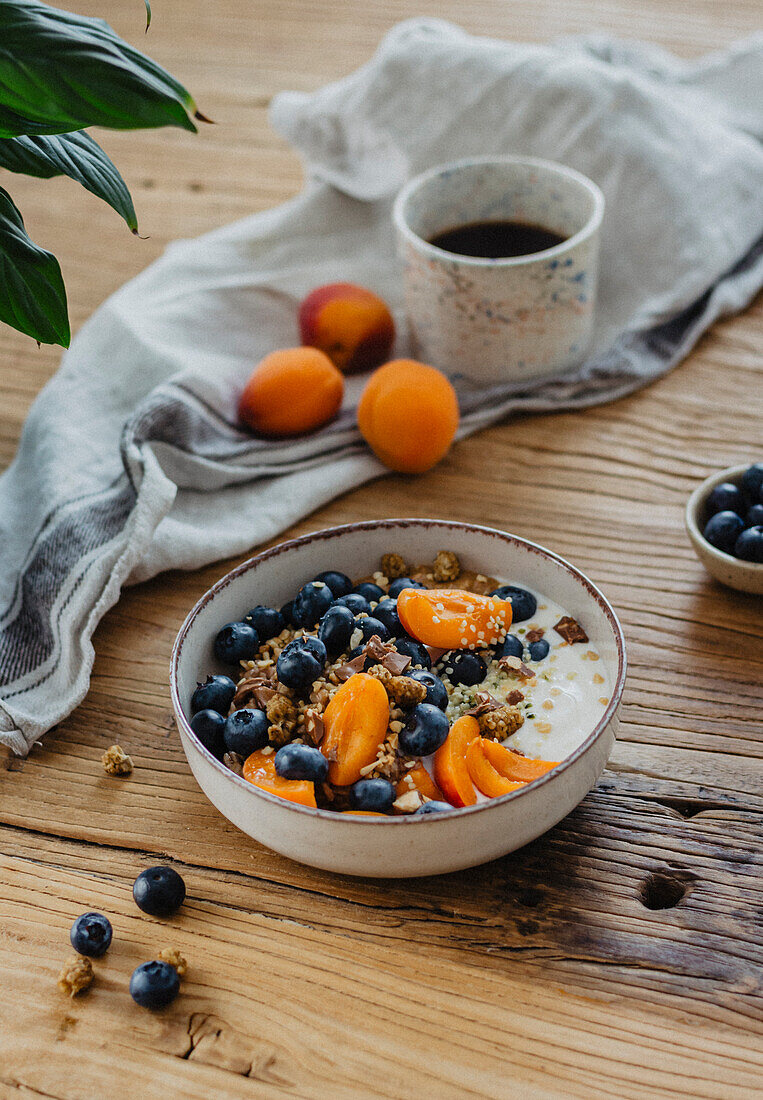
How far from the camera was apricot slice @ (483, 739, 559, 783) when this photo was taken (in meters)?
0.74

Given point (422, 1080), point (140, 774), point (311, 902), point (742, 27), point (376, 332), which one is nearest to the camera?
point (422, 1080)

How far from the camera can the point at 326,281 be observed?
1.45 meters

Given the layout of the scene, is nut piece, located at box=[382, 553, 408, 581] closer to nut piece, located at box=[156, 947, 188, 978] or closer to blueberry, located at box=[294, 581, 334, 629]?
blueberry, located at box=[294, 581, 334, 629]

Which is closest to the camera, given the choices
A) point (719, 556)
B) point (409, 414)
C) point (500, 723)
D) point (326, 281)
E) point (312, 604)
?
point (500, 723)

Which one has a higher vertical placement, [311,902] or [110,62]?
[110,62]

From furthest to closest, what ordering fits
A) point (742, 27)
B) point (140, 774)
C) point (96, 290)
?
1. point (742, 27)
2. point (96, 290)
3. point (140, 774)

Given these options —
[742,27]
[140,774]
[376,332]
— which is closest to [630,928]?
[140,774]

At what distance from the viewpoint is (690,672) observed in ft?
3.05

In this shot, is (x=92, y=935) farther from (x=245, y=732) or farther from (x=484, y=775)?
(x=484, y=775)

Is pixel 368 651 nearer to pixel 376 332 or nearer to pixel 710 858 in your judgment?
pixel 710 858

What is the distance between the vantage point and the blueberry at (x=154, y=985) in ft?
2.27

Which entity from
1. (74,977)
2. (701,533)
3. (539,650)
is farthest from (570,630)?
(74,977)

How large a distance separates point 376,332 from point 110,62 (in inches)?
25.9

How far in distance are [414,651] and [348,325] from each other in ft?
1.89
